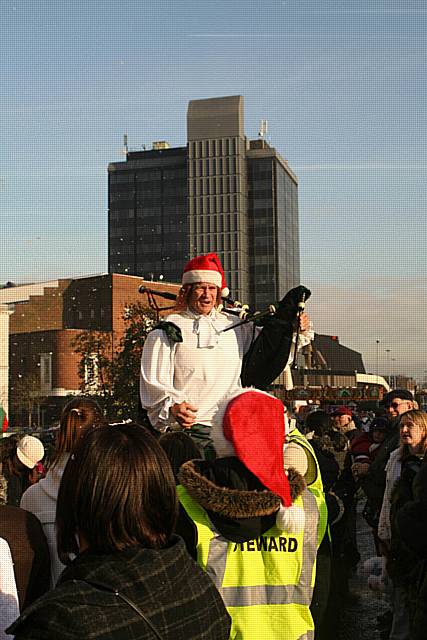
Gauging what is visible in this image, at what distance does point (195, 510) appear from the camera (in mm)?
3010

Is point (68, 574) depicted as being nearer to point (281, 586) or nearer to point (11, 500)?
point (281, 586)

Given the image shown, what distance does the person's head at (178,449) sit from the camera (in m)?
3.57

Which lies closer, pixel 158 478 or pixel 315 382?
pixel 158 478

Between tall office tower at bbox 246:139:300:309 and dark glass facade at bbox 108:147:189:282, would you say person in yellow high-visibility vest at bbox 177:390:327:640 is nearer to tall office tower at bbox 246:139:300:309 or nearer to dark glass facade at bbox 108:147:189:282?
tall office tower at bbox 246:139:300:309

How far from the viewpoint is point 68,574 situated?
2018mm

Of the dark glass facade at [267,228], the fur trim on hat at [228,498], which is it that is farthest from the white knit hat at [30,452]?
the dark glass facade at [267,228]

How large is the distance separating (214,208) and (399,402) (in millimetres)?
86416

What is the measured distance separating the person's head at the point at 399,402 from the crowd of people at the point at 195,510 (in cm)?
142

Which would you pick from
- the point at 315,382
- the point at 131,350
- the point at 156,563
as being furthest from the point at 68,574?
the point at 315,382

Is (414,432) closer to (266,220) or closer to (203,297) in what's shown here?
(203,297)

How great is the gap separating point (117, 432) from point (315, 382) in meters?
48.9

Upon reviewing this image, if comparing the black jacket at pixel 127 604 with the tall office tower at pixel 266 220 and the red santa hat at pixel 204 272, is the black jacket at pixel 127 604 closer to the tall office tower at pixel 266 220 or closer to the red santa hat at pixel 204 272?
the red santa hat at pixel 204 272

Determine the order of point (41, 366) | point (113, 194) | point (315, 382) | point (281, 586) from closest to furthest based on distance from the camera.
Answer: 1. point (281, 586)
2. point (315, 382)
3. point (41, 366)
4. point (113, 194)

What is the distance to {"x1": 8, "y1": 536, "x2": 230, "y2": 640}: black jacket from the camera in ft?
6.26
